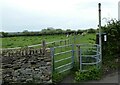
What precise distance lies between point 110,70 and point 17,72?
3.99m

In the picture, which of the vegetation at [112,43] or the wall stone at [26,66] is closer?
the wall stone at [26,66]

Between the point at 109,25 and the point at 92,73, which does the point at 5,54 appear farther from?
the point at 109,25

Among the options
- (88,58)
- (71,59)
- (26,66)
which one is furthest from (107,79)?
(26,66)

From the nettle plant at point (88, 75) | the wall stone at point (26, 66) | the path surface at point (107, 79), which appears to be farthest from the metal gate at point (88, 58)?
the wall stone at point (26, 66)

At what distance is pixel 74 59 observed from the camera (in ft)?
41.2

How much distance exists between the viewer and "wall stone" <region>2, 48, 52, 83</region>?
1007 cm

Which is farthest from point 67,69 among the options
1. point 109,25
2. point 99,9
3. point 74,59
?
point 109,25

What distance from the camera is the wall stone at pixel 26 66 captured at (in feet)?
33.0

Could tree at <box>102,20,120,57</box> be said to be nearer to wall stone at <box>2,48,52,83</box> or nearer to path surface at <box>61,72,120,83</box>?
path surface at <box>61,72,120,83</box>

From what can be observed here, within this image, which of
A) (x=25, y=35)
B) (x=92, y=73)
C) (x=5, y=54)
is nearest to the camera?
(x=5, y=54)

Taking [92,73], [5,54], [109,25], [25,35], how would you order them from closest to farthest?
1. [5,54]
2. [92,73]
3. [109,25]
4. [25,35]

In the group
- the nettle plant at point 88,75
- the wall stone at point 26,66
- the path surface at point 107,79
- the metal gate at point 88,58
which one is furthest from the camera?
the metal gate at point 88,58

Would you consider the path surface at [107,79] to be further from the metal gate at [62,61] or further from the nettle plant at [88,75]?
the metal gate at [62,61]

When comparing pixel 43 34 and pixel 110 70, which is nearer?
pixel 110 70
